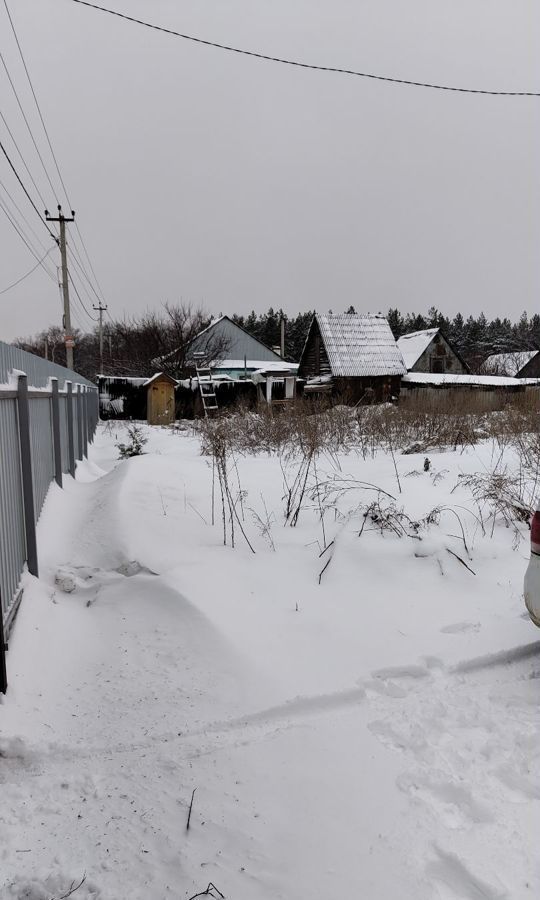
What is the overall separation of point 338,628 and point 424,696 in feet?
2.10

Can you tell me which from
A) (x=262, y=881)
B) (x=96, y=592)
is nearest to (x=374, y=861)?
(x=262, y=881)

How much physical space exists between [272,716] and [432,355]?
138 ft

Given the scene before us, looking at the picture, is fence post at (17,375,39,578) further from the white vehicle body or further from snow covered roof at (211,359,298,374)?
snow covered roof at (211,359,298,374)

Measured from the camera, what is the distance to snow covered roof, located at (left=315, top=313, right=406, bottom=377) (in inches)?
1081

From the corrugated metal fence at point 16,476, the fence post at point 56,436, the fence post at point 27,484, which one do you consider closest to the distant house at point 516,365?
the fence post at point 56,436

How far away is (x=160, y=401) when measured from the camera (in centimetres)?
2036

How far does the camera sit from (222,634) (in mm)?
2672

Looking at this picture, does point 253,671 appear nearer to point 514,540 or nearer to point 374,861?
point 374,861

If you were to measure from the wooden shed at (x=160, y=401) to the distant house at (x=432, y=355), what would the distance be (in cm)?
2475

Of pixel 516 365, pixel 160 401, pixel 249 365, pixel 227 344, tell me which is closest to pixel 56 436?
pixel 160 401

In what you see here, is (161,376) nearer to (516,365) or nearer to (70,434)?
(70,434)

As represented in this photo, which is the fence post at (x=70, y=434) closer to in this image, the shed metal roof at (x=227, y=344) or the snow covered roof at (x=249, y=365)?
the shed metal roof at (x=227, y=344)

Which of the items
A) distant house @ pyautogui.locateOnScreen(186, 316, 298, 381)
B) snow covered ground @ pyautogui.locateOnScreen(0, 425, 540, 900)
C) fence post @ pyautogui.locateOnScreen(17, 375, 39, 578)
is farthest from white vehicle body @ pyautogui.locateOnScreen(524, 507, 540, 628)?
distant house @ pyautogui.locateOnScreen(186, 316, 298, 381)

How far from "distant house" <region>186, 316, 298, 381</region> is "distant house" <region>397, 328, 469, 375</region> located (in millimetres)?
9930
